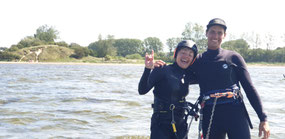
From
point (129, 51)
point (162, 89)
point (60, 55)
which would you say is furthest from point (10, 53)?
point (162, 89)

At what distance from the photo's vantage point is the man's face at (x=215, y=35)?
13.2 ft

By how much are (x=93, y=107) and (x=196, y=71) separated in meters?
7.44

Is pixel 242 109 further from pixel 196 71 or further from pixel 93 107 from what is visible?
pixel 93 107

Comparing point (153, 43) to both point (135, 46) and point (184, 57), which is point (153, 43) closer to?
point (135, 46)

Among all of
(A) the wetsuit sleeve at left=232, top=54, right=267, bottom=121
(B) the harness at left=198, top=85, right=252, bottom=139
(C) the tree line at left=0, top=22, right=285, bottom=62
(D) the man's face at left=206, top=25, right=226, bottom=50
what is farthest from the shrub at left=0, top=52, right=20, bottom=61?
(A) the wetsuit sleeve at left=232, top=54, right=267, bottom=121

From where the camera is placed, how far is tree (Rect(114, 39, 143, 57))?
119m

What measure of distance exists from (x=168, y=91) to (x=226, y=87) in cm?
76

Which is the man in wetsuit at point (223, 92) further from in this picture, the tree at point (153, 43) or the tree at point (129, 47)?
the tree at point (129, 47)

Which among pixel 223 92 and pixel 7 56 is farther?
pixel 7 56

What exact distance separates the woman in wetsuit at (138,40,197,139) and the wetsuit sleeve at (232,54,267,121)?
59 centimetres

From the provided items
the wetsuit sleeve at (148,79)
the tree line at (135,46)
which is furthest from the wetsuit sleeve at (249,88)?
the tree line at (135,46)

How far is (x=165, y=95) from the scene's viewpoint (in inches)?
161

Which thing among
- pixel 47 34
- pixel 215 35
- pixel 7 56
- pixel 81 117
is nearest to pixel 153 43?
pixel 47 34

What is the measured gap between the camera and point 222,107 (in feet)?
13.0
